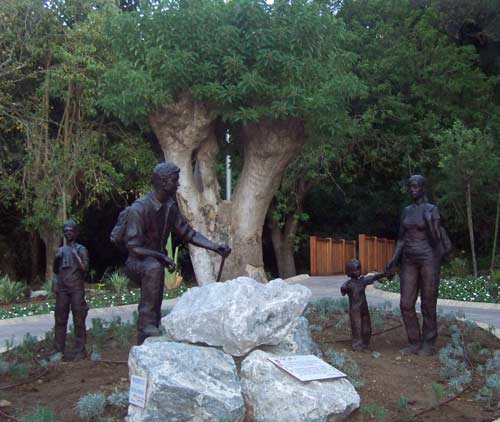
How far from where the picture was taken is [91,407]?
17.5ft

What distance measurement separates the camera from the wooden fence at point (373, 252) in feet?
81.2

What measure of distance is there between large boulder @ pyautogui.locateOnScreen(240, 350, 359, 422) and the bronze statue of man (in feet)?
4.77

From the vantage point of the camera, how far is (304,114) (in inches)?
557

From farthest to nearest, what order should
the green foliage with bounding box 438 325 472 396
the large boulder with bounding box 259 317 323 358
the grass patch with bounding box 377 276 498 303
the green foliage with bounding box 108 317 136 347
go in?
the grass patch with bounding box 377 276 498 303 < the green foliage with bounding box 108 317 136 347 < the green foliage with bounding box 438 325 472 396 < the large boulder with bounding box 259 317 323 358

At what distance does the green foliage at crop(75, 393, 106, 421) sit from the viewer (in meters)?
5.32

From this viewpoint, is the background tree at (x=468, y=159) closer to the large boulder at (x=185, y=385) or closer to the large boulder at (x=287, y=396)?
the large boulder at (x=287, y=396)

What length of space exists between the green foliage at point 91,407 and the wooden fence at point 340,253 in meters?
18.7

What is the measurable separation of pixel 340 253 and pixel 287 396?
67.5ft

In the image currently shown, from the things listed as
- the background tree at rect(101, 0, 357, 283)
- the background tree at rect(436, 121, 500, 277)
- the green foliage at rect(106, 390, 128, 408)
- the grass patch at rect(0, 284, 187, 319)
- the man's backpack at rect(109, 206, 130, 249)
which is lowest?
the grass patch at rect(0, 284, 187, 319)

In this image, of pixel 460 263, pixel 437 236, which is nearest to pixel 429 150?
pixel 460 263

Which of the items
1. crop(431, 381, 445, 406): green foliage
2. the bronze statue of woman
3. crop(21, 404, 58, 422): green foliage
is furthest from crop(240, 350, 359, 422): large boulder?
the bronze statue of woman

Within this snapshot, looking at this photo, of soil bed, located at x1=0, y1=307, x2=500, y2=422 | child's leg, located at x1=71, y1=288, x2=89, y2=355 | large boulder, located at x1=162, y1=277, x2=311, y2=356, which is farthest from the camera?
child's leg, located at x1=71, y1=288, x2=89, y2=355

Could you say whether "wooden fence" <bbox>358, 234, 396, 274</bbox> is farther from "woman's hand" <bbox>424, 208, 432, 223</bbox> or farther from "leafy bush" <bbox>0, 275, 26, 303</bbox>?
"woman's hand" <bbox>424, 208, 432, 223</bbox>

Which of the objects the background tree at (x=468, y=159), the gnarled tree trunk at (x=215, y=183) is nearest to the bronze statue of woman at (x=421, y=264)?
the gnarled tree trunk at (x=215, y=183)
